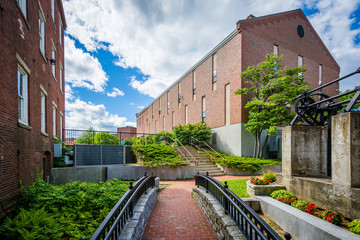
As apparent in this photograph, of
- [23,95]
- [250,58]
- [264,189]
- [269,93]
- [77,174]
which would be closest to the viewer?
[264,189]

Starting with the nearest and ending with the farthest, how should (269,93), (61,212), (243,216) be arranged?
(243,216)
(61,212)
(269,93)

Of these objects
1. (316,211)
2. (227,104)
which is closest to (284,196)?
(316,211)

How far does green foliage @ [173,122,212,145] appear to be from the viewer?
1925 cm

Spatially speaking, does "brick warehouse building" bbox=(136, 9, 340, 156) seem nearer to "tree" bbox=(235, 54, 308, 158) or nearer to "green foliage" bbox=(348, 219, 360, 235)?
"tree" bbox=(235, 54, 308, 158)

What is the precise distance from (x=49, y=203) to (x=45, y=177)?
5328 millimetres

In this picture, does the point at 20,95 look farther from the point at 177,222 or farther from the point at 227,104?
the point at 227,104

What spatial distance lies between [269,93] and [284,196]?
11641 mm

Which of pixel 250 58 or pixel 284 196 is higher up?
pixel 250 58

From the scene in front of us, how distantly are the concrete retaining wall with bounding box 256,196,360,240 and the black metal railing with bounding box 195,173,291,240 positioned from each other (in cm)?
59

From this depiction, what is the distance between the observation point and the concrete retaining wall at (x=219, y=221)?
334 cm

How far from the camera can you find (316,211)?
15.5ft

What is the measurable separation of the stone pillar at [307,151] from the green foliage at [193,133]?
13054 millimetres

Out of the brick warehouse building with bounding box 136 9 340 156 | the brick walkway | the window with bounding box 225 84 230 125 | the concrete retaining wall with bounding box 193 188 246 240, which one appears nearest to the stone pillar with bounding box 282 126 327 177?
the concrete retaining wall with bounding box 193 188 246 240

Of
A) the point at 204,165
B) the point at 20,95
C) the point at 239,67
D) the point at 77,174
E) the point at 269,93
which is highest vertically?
the point at 239,67
